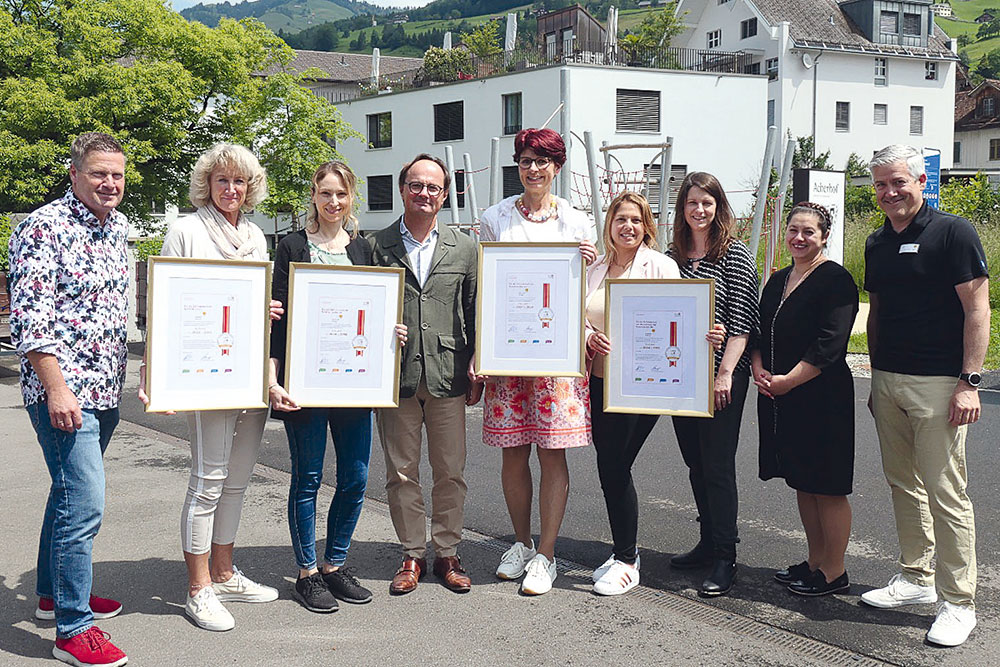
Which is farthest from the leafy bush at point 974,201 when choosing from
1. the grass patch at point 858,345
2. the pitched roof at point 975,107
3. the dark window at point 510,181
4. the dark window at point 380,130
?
the pitched roof at point 975,107

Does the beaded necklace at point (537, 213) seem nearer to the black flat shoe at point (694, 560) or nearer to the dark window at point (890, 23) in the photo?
the black flat shoe at point (694, 560)

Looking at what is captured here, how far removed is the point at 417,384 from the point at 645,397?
1141mm

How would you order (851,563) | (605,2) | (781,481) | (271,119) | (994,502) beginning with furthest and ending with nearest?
(605,2), (271,119), (781,481), (994,502), (851,563)

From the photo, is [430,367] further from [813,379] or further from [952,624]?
[952,624]

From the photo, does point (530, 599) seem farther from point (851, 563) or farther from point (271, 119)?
point (271, 119)

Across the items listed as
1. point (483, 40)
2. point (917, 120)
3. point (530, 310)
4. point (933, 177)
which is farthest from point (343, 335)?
point (917, 120)

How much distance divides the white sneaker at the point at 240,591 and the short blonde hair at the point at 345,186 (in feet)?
5.85

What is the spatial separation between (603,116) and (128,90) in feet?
70.7

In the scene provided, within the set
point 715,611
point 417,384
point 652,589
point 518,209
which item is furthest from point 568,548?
point 518,209

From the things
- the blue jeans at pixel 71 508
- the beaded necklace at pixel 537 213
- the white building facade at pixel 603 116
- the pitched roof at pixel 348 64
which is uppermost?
the pitched roof at pixel 348 64

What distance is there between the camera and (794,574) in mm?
5078

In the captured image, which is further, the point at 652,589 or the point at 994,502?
the point at 994,502

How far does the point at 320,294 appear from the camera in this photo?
15.2ft

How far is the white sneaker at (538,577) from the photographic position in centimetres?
496
